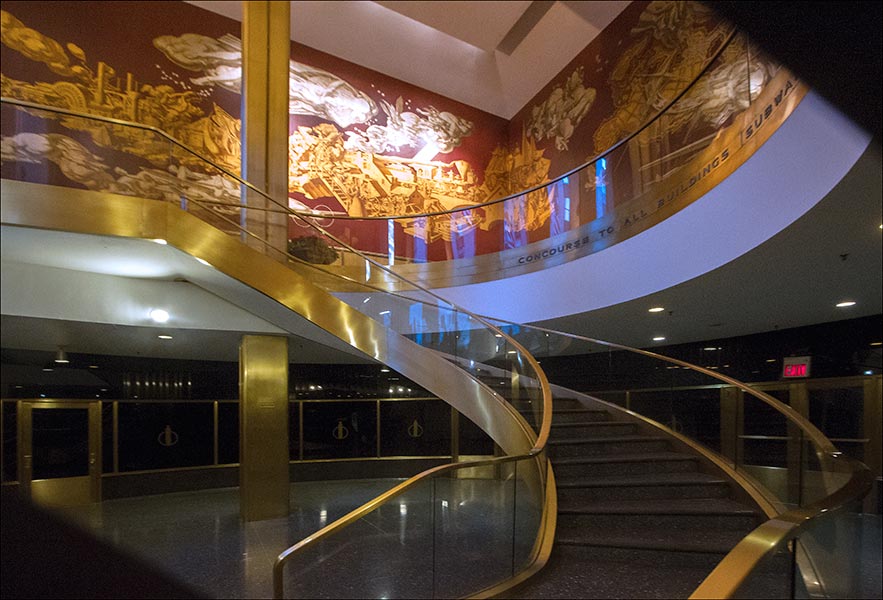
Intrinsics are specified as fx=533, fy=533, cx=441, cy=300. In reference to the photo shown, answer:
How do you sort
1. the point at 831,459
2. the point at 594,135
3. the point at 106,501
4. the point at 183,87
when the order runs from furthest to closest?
1. the point at 594,135
2. the point at 183,87
3. the point at 106,501
4. the point at 831,459

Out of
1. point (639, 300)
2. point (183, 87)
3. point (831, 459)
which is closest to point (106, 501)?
point (183, 87)

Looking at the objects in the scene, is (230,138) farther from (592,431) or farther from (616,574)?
(616,574)

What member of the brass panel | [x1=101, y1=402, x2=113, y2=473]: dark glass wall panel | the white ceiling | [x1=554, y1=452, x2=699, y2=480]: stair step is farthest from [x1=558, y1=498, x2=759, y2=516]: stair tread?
the white ceiling

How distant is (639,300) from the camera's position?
6852mm

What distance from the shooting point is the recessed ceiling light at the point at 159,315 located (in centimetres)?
661

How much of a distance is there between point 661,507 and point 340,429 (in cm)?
793

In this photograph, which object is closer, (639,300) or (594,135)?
(639,300)

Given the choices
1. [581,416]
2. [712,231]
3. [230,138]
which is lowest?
[581,416]

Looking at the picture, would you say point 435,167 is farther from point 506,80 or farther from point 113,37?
point 113,37

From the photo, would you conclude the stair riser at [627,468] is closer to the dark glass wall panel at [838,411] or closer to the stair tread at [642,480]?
the stair tread at [642,480]

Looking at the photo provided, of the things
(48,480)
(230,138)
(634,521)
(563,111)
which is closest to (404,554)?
(634,521)

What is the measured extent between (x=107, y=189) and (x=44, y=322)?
1.91m

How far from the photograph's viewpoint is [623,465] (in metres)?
5.10

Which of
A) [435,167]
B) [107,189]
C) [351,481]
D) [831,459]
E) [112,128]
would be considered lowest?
[351,481]
